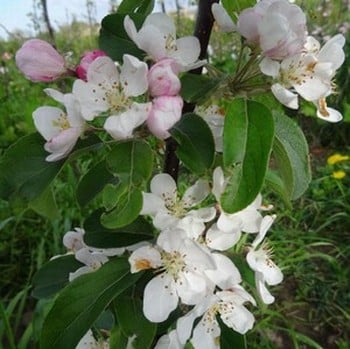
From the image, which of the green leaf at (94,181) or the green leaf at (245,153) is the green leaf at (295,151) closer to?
the green leaf at (245,153)

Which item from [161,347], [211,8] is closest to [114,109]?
[211,8]

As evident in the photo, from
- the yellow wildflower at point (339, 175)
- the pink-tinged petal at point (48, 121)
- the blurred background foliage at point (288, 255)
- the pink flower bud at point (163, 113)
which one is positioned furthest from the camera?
the yellow wildflower at point (339, 175)

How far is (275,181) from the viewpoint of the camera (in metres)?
0.92

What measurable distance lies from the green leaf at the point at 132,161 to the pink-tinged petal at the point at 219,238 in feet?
0.46

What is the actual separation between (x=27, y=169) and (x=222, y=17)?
13.2 inches

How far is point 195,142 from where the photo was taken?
2.60 ft

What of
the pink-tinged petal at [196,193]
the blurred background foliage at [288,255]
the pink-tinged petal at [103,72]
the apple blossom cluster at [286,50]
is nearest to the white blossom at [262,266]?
the pink-tinged petal at [196,193]

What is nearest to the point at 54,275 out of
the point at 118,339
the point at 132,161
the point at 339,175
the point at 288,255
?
the point at 118,339

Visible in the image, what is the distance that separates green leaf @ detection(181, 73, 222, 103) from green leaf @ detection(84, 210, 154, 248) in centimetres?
23

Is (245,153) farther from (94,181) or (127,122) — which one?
(94,181)

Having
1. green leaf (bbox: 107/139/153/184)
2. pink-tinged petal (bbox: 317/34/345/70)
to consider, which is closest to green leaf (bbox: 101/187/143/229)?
green leaf (bbox: 107/139/153/184)

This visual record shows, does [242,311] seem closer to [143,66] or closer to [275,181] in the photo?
[275,181]

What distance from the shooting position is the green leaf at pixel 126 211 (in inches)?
29.2

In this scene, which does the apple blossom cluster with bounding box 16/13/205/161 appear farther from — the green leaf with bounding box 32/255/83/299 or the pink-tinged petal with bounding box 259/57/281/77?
the green leaf with bounding box 32/255/83/299
